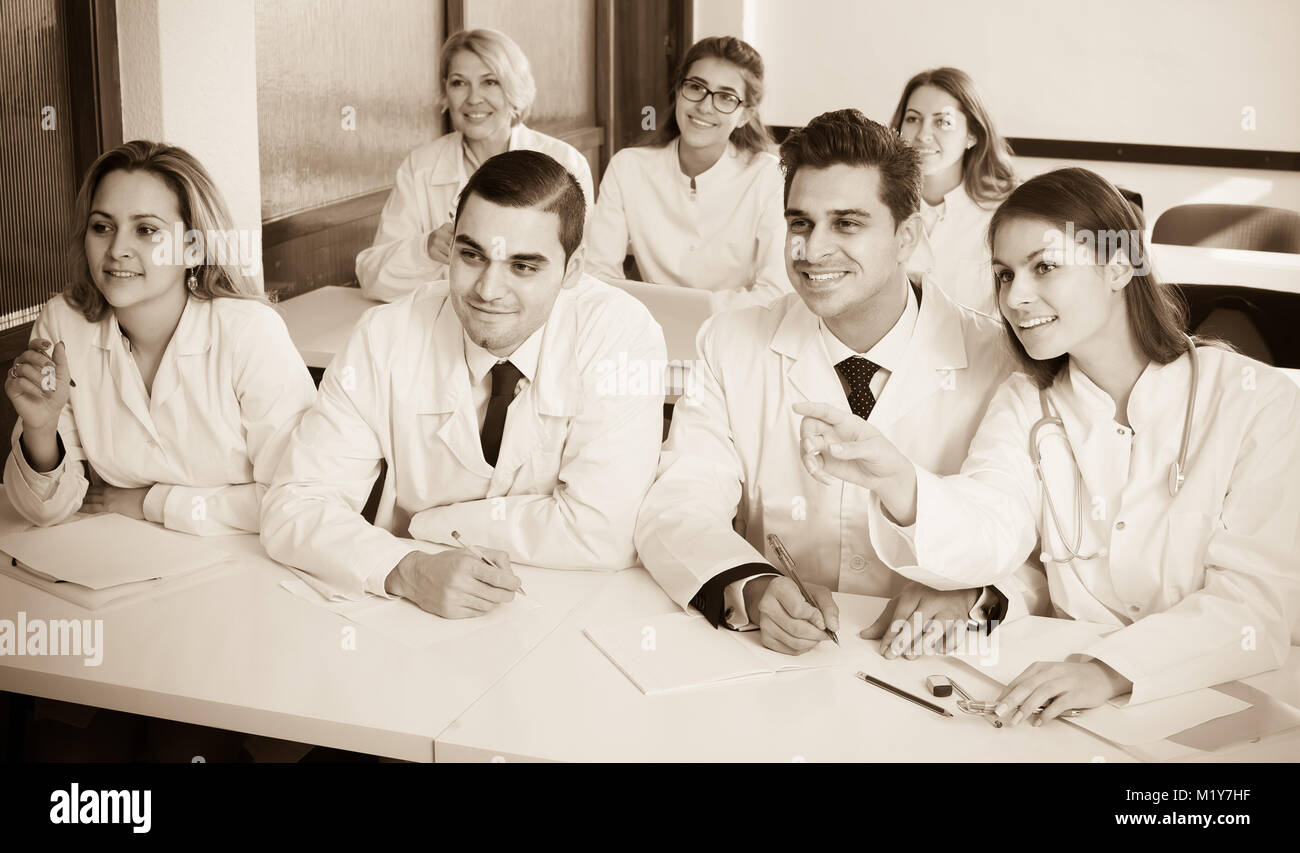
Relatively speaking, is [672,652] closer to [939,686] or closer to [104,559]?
[939,686]

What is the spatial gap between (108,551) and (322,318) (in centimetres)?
160

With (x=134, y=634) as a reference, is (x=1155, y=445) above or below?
above

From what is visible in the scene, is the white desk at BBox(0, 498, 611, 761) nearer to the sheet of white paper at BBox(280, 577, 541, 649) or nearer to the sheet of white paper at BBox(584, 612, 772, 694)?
the sheet of white paper at BBox(280, 577, 541, 649)

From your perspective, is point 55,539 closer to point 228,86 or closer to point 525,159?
point 525,159

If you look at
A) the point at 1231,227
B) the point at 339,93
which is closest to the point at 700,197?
the point at 339,93

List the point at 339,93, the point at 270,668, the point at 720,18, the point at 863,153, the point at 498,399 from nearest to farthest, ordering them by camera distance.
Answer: the point at 270,668, the point at 863,153, the point at 498,399, the point at 339,93, the point at 720,18

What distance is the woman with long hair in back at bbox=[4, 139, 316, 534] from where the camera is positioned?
8.18 ft

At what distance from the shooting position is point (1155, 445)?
6.73 ft

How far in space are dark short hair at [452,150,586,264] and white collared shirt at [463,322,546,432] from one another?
0.56ft

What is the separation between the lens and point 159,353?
258 cm

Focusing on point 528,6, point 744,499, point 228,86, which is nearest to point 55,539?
point 744,499

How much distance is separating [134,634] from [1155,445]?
1.68m

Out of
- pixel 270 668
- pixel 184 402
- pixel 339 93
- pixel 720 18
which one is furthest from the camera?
pixel 720 18
